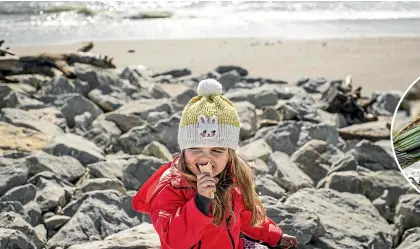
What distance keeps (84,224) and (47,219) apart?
0.37 meters

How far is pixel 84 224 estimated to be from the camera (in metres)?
4.03

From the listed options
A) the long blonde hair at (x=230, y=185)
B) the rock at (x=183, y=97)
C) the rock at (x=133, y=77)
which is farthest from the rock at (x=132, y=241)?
the rock at (x=133, y=77)

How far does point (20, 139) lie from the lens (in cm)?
585

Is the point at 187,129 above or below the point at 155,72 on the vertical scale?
above

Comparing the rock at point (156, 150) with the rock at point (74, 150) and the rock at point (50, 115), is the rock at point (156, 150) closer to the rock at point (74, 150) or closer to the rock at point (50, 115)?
the rock at point (74, 150)

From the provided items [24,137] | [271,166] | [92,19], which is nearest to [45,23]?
[92,19]

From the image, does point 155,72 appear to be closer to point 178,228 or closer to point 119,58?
point 119,58

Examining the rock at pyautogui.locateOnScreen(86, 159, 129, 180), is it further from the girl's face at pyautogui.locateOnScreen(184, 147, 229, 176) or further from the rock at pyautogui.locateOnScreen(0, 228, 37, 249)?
the girl's face at pyautogui.locateOnScreen(184, 147, 229, 176)

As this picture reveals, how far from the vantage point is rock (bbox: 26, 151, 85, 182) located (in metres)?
5.00

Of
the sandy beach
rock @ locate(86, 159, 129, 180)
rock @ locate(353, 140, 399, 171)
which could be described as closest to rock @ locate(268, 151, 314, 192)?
rock @ locate(353, 140, 399, 171)

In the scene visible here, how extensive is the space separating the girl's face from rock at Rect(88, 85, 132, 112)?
5013 millimetres

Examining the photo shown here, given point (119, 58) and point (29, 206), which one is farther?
point (119, 58)

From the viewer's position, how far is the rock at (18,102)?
23.4 ft

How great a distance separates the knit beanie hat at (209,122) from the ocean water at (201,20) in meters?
13.4
